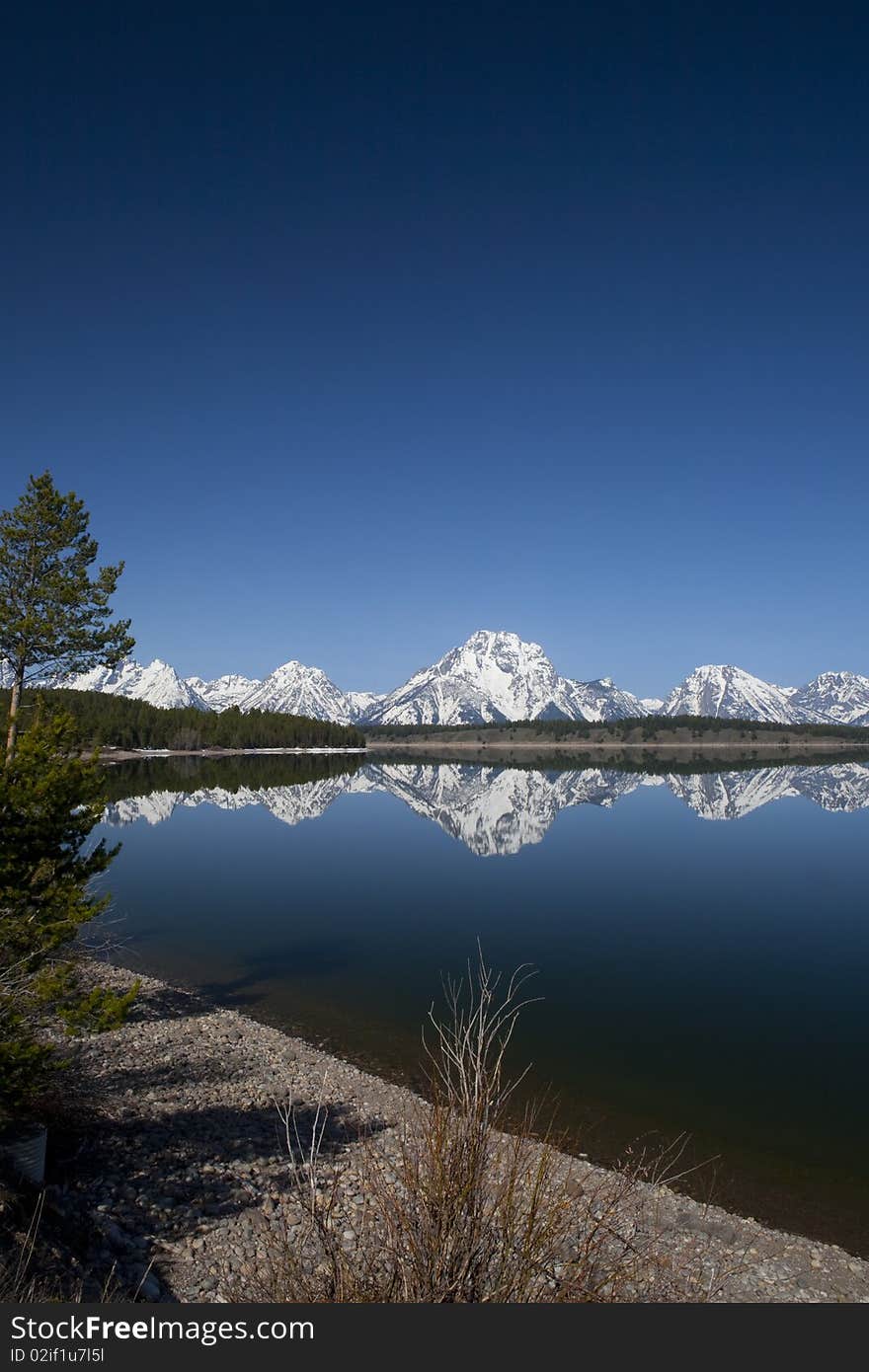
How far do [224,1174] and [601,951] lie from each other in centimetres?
2052

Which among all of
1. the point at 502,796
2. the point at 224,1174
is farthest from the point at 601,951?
the point at 502,796

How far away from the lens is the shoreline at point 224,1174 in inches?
408


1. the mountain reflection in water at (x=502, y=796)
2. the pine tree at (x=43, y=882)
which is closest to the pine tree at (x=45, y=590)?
the pine tree at (x=43, y=882)

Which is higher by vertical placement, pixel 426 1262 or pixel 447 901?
pixel 426 1262

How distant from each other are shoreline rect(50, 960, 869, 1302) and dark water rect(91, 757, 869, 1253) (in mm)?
1604

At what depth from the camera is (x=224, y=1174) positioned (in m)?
12.6

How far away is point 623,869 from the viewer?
4881 centimetres

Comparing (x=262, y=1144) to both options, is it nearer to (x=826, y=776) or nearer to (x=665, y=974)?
(x=665, y=974)

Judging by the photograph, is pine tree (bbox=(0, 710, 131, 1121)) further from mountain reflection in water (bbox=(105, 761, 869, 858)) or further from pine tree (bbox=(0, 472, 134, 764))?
mountain reflection in water (bbox=(105, 761, 869, 858))

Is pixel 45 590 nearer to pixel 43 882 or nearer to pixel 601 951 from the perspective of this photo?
pixel 43 882

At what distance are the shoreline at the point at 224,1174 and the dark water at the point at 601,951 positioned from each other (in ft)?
5.26

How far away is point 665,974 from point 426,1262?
24509 millimetres

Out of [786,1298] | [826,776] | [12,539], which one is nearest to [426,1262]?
[786,1298]

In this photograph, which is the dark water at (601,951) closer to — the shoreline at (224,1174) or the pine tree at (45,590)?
the shoreline at (224,1174)
